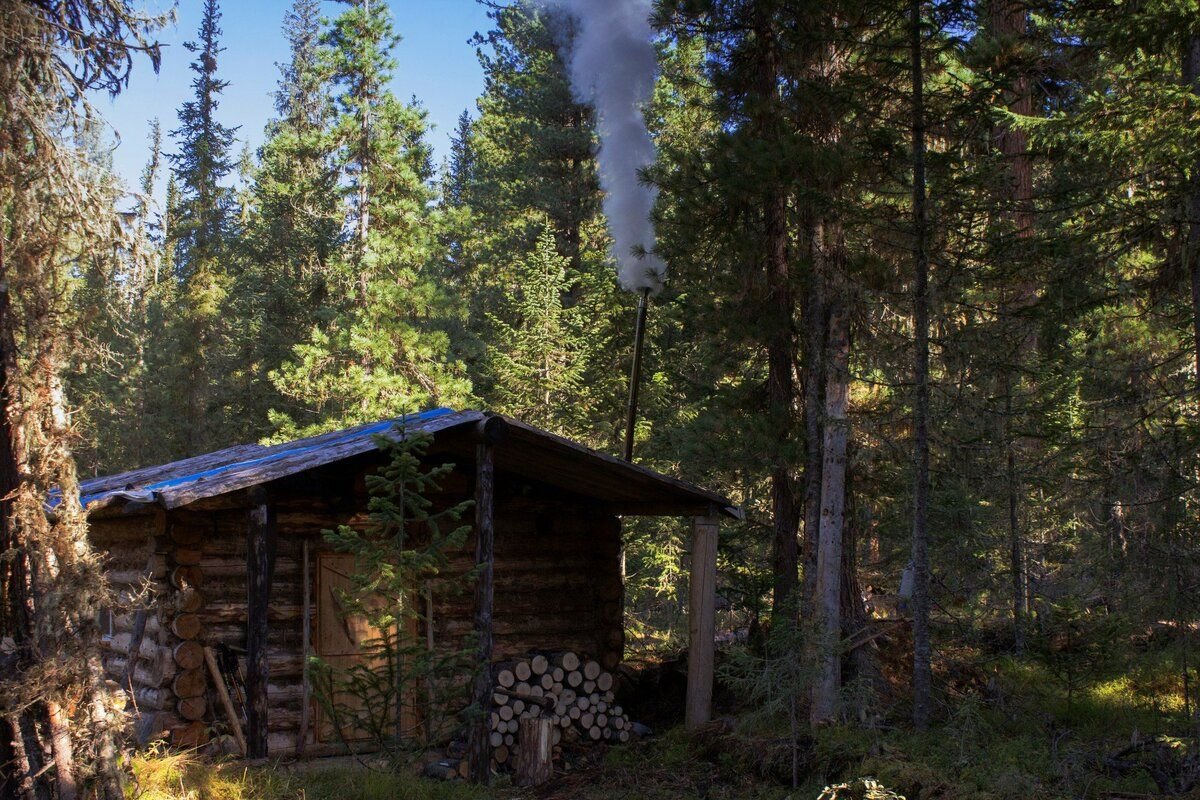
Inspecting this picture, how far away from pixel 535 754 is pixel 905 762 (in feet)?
13.5

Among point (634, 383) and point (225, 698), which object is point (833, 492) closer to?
point (634, 383)

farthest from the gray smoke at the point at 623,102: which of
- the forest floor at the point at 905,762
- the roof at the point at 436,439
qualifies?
the forest floor at the point at 905,762

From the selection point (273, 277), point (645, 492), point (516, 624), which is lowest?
point (516, 624)

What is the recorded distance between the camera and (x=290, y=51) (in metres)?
48.2

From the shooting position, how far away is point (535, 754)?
10.9 metres

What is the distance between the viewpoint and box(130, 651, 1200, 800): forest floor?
8.06m

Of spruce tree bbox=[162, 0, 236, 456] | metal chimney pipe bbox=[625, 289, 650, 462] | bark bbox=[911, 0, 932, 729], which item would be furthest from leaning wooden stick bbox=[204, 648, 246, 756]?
spruce tree bbox=[162, 0, 236, 456]

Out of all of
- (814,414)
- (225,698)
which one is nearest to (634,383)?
(814,414)

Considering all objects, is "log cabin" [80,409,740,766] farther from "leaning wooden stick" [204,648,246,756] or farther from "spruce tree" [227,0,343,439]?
"spruce tree" [227,0,343,439]

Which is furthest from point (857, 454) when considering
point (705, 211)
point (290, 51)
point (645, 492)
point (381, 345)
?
point (290, 51)

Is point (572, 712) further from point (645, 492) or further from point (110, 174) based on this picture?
point (110, 174)

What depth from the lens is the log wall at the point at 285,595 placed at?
34.9 feet

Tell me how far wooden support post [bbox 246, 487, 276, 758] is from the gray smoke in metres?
10.1

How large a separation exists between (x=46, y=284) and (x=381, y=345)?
1565cm
